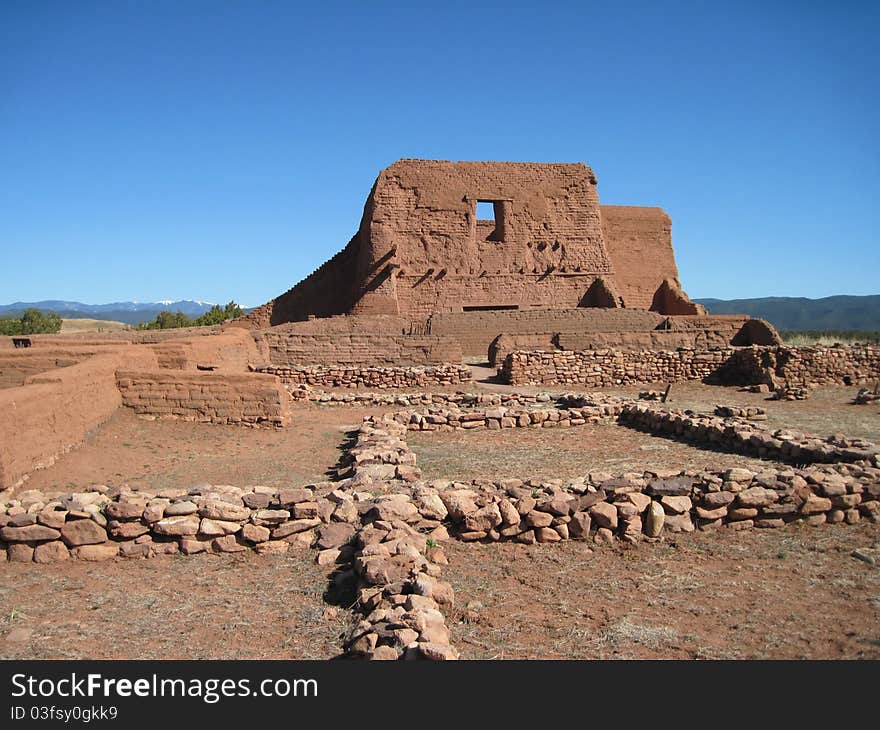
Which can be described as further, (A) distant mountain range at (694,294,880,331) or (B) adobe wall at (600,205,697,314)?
(A) distant mountain range at (694,294,880,331)

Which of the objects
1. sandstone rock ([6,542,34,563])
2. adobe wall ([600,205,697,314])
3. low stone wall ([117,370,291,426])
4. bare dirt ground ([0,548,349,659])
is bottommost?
bare dirt ground ([0,548,349,659])

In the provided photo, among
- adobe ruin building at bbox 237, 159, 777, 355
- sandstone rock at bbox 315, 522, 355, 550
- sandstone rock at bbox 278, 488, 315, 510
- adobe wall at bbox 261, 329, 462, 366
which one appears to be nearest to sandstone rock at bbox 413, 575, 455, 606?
sandstone rock at bbox 315, 522, 355, 550

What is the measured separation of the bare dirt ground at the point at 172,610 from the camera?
4031 millimetres

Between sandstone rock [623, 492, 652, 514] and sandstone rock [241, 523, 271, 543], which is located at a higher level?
sandstone rock [623, 492, 652, 514]

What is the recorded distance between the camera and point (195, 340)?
1414cm

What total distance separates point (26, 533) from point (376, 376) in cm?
1175

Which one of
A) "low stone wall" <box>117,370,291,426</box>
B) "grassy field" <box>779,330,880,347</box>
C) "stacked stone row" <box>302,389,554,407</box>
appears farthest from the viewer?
"grassy field" <box>779,330,880,347</box>

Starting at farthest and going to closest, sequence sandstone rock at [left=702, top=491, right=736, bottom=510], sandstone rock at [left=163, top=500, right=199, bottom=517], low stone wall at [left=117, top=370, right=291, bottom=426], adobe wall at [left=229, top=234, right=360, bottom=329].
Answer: adobe wall at [left=229, top=234, right=360, bottom=329] < low stone wall at [left=117, top=370, right=291, bottom=426] < sandstone rock at [left=702, top=491, right=736, bottom=510] < sandstone rock at [left=163, top=500, right=199, bottom=517]

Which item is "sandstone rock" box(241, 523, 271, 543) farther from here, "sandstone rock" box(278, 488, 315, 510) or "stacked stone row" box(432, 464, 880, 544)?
"stacked stone row" box(432, 464, 880, 544)

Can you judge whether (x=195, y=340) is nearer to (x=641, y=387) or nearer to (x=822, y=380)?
(x=641, y=387)

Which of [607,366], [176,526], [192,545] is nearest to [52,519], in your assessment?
[176,526]

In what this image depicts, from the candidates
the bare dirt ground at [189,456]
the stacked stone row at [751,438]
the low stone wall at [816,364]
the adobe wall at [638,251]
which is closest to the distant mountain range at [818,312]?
the adobe wall at [638,251]

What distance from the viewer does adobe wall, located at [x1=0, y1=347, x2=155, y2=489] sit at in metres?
7.24

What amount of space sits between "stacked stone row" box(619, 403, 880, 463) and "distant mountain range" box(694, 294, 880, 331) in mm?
105425
